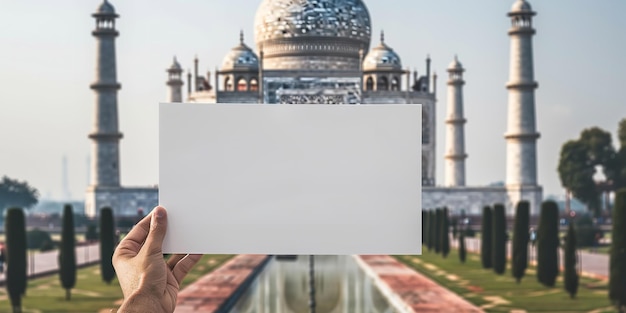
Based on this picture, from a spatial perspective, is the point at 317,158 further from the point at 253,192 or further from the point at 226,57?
the point at 226,57

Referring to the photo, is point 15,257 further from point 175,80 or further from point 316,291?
point 175,80

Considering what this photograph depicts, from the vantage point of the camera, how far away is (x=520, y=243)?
1633 centimetres

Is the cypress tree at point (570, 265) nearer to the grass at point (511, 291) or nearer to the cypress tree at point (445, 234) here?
the grass at point (511, 291)

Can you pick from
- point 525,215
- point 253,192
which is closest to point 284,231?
point 253,192

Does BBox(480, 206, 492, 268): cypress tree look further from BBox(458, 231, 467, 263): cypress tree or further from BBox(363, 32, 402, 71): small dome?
BBox(363, 32, 402, 71): small dome

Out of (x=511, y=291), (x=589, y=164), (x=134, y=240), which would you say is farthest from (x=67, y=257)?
(x=589, y=164)

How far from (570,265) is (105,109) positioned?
23.8 m

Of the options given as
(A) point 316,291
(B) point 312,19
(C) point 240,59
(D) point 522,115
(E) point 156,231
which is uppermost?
(B) point 312,19

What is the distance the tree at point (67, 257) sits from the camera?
14656 mm

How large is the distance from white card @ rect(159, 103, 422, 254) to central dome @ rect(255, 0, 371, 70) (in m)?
37.3

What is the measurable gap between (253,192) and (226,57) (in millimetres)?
38340

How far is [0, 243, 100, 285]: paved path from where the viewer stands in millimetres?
18272

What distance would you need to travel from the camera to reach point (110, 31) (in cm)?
3547

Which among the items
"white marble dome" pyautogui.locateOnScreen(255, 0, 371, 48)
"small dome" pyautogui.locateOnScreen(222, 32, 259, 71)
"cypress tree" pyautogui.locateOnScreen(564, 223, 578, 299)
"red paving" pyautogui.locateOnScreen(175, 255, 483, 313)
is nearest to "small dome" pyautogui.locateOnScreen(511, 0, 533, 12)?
"white marble dome" pyautogui.locateOnScreen(255, 0, 371, 48)
